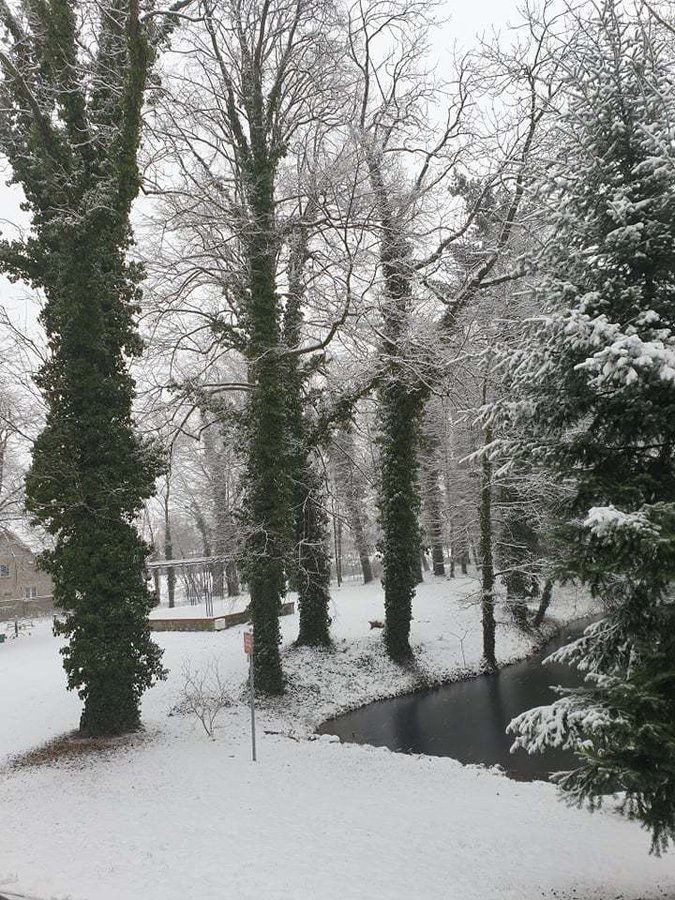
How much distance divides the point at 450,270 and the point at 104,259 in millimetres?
7845

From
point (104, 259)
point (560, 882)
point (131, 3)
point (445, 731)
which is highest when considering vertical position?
point (131, 3)

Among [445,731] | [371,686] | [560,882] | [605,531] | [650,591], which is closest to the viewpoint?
[605,531]

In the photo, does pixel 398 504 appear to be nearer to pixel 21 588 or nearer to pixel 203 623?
pixel 203 623

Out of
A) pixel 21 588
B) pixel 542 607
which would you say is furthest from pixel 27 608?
pixel 542 607

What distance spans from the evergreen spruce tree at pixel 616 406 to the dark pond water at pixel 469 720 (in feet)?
20.2

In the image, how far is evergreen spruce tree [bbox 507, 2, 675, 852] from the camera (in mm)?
4824

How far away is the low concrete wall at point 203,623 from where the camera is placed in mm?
21812

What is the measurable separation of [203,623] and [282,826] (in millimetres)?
15052

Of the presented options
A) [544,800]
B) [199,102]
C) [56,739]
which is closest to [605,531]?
[544,800]

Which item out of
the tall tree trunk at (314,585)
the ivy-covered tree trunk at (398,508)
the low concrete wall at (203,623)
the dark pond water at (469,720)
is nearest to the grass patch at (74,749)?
the dark pond water at (469,720)

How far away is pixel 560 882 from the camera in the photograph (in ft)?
20.9

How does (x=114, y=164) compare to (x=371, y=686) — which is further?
(x=371, y=686)

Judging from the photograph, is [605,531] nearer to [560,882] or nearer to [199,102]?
[560,882]

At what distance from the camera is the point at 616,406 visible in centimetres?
563
